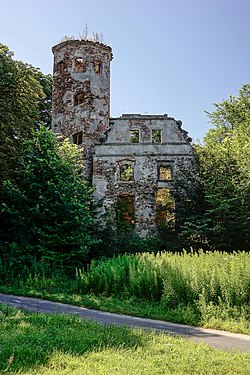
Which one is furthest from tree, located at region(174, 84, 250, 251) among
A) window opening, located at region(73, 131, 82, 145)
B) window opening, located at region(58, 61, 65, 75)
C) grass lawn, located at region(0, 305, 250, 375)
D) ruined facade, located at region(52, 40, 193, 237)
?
grass lawn, located at region(0, 305, 250, 375)

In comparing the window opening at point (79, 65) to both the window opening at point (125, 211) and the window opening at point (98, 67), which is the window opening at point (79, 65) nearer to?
the window opening at point (98, 67)

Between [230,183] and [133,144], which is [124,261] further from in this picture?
[133,144]

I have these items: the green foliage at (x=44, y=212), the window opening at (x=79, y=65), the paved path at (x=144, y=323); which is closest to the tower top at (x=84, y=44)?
the window opening at (x=79, y=65)

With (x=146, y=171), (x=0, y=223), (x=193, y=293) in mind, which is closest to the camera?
(x=193, y=293)

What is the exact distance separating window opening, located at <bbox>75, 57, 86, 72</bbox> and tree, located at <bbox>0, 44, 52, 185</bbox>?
5367mm

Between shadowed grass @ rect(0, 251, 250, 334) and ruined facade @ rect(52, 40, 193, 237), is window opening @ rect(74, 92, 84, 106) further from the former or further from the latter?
shadowed grass @ rect(0, 251, 250, 334)

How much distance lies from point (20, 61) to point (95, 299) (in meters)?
15.8

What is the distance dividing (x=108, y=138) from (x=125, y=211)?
501 cm

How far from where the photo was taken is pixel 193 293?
10.4 meters

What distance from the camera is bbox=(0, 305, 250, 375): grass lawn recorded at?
17.3ft

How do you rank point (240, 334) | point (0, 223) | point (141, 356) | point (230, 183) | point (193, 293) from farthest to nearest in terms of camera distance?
point (230, 183) < point (0, 223) < point (193, 293) < point (240, 334) < point (141, 356)

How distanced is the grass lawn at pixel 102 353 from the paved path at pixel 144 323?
0.78 metres

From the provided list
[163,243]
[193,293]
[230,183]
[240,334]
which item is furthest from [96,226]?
[240,334]

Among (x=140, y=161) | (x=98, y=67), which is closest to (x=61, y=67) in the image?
(x=98, y=67)
